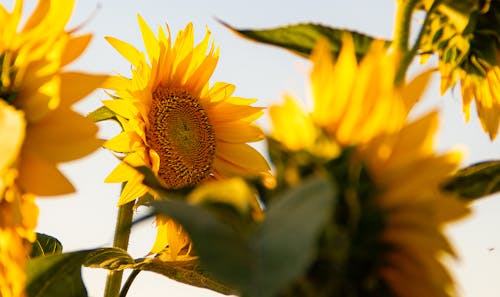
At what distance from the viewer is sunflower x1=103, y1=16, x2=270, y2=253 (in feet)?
4.53

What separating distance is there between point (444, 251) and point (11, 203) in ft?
1.29

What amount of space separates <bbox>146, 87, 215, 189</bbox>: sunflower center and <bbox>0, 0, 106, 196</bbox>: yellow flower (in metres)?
0.74

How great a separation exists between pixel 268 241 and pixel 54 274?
15.7 inches

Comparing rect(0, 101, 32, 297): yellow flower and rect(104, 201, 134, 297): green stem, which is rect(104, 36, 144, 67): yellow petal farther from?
rect(0, 101, 32, 297): yellow flower

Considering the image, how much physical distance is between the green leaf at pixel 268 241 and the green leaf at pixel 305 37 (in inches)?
11.9

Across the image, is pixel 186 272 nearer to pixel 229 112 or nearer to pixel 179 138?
pixel 229 112

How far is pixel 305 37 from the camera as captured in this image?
27.0 inches

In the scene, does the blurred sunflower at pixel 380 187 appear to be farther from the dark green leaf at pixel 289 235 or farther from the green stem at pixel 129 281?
the green stem at pixel 129 281

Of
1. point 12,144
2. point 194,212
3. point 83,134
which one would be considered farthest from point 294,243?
point 83,134

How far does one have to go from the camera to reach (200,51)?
150 cm

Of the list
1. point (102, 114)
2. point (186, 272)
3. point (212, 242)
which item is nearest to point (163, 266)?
point (186, 272)

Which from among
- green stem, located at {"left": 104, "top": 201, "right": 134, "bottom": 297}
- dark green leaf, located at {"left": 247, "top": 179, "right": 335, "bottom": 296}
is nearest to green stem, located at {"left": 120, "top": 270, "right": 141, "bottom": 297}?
green stem, located at {"left": 104, "top": 201, "right": 134, "bottom": 297}

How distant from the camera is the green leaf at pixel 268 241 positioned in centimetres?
35

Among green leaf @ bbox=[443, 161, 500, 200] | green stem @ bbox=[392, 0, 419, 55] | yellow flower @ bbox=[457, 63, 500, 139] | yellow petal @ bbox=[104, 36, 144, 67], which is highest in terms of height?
green stem @ bbox=[392, 0, 419, 55]
